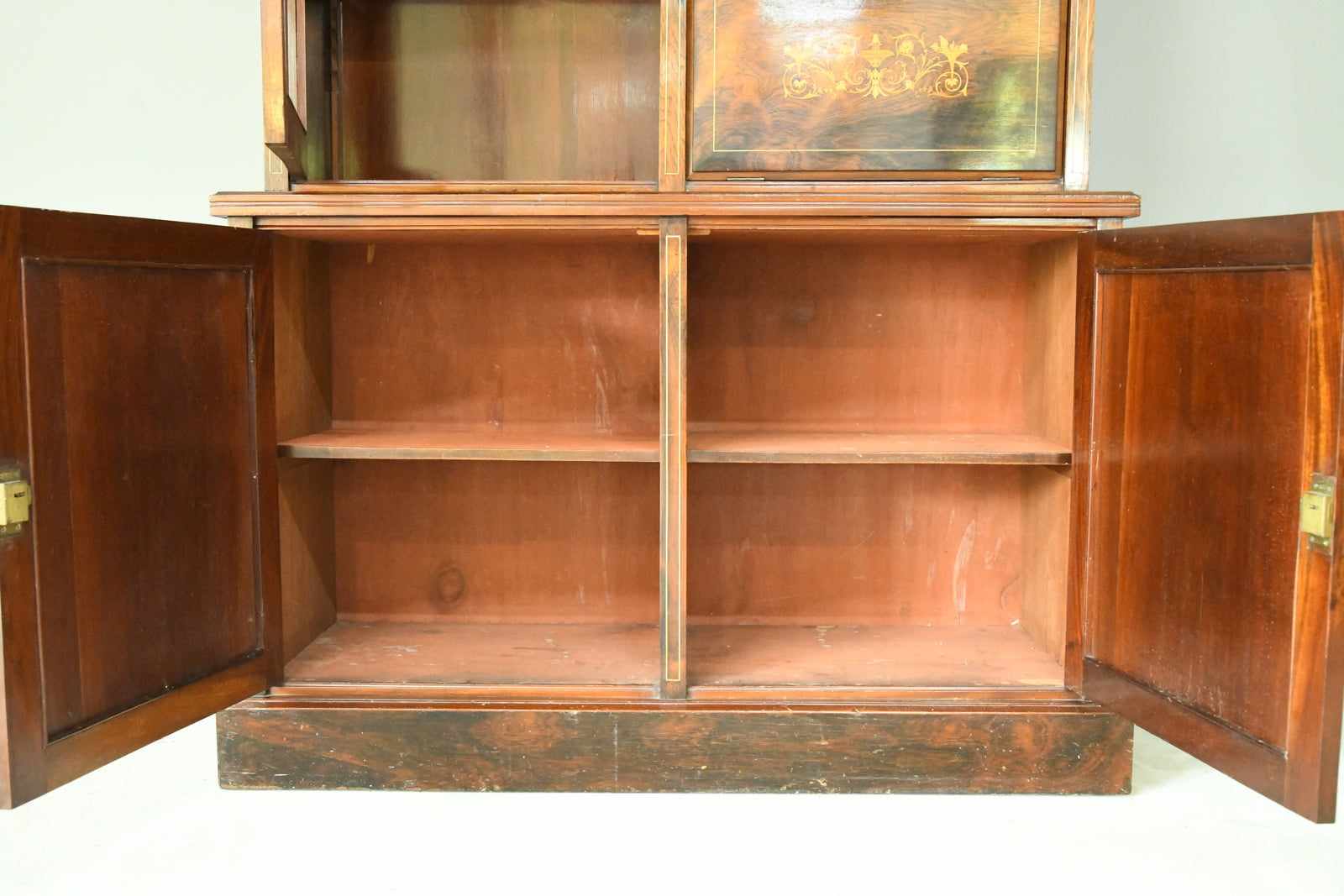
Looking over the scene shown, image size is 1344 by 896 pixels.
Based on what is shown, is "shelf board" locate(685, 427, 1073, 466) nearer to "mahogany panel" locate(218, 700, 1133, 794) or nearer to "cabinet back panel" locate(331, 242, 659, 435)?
"cabinet back panel" locate(331, 242, 659, 435)

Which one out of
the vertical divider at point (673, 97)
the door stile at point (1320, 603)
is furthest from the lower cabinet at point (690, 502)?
the vertical divider at point (673, 97)

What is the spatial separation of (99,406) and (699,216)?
1.24 metres

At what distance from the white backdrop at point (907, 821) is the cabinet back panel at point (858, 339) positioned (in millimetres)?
677

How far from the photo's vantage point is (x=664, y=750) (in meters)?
2.46

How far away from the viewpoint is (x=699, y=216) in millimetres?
2398

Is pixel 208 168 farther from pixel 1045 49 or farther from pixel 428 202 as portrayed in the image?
pixel 1045 49

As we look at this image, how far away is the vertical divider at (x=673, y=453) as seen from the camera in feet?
7.88

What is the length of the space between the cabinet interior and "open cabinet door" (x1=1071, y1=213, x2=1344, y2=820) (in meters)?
0.45

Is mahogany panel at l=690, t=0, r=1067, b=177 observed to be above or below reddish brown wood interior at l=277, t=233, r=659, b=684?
above

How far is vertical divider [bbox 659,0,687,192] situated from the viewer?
2.36 m

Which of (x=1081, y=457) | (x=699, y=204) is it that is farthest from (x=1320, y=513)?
(x=699, y=204)

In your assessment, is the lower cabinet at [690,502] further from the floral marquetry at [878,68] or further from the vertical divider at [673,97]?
the floral marquetry at [878,68]

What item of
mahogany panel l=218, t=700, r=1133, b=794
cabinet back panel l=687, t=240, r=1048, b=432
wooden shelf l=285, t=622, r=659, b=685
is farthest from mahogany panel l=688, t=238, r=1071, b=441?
mahogany panel l=218, t=700, r=1133, b=794

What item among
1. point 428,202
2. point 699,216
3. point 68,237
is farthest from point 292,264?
point 699,216
